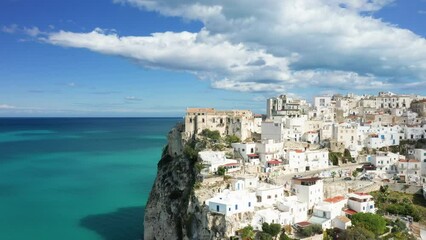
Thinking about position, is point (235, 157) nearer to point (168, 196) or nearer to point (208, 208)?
point (168, 196)

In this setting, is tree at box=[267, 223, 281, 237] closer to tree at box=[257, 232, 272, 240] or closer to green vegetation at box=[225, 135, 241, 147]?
tree at box=[257, 232, 272, 240]

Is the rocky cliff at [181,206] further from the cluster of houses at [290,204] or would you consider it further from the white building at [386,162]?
the white building at [386,162]

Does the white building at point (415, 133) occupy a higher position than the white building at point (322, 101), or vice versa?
the white building at point (322, 101)

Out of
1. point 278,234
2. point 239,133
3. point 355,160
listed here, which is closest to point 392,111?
point 355,160

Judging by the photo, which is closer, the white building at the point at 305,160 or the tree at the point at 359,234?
the tree at the point at 359,234

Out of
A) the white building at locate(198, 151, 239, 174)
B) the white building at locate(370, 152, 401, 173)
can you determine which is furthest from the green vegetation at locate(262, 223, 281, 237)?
the white building at locate(370, 152, 401, 173)

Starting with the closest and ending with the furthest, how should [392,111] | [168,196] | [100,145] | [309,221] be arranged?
[309,221] < [168,196] < [392,111] < [100,145]

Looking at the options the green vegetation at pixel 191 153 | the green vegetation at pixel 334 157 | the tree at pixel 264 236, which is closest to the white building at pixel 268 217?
the tree at pixel 264 236
